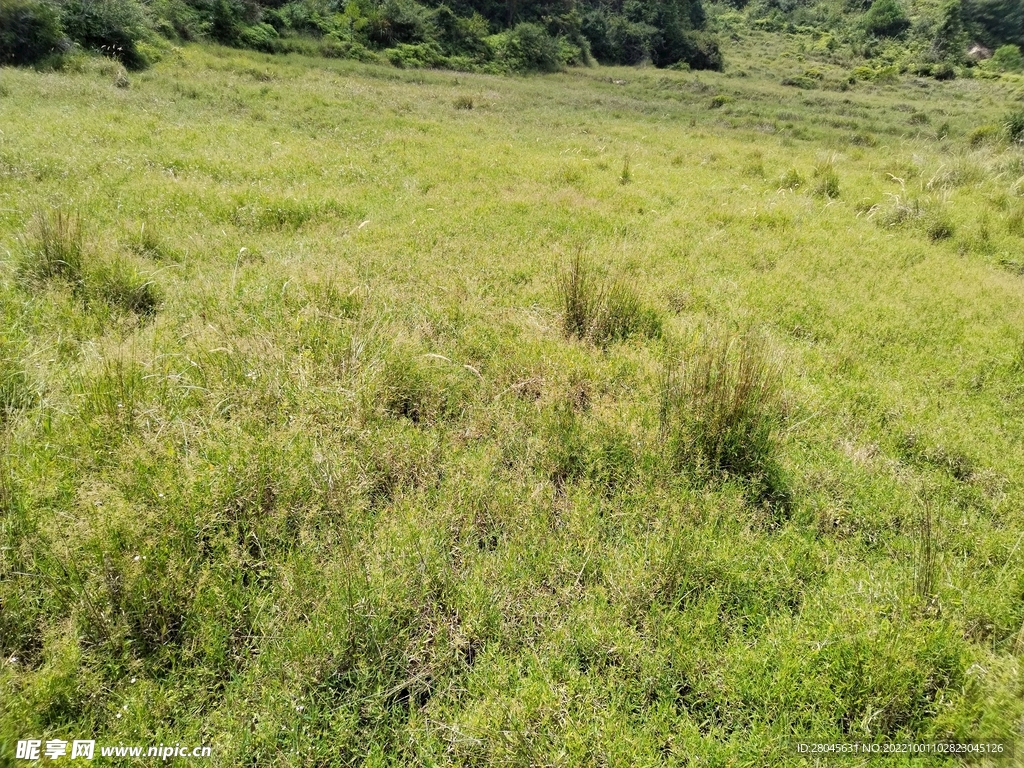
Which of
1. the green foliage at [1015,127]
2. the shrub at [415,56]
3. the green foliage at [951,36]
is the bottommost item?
the green foliage at [1015,127]

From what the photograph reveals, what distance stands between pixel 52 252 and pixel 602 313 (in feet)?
16.4

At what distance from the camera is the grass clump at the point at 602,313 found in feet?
15.5

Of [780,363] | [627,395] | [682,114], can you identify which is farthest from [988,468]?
[682,114]

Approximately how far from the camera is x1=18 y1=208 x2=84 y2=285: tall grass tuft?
4336 mm

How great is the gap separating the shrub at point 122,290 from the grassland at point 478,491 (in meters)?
0.03

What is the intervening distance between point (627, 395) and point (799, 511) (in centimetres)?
140

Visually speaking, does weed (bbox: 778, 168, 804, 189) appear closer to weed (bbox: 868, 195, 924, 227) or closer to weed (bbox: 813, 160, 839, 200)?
weed (bbox: 813, 160, 839, 200)

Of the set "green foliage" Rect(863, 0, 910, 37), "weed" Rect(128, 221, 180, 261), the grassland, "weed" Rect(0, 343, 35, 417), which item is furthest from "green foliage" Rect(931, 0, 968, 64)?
"weed" Rect(0, 343, 35, 417)

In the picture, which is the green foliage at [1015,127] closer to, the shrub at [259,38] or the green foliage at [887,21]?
the shrub at [259,38]

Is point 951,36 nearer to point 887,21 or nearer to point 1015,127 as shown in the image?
point 887,21

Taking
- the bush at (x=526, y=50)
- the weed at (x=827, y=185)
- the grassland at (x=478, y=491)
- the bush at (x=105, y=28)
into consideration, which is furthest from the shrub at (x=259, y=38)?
the weed at (x=827, y=185)

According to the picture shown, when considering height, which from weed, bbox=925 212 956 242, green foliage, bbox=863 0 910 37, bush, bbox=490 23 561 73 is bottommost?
weed, bbox=925 212 956 242

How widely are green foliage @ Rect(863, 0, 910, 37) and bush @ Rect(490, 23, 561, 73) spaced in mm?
43846

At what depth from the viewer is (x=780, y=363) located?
12.6 feet
